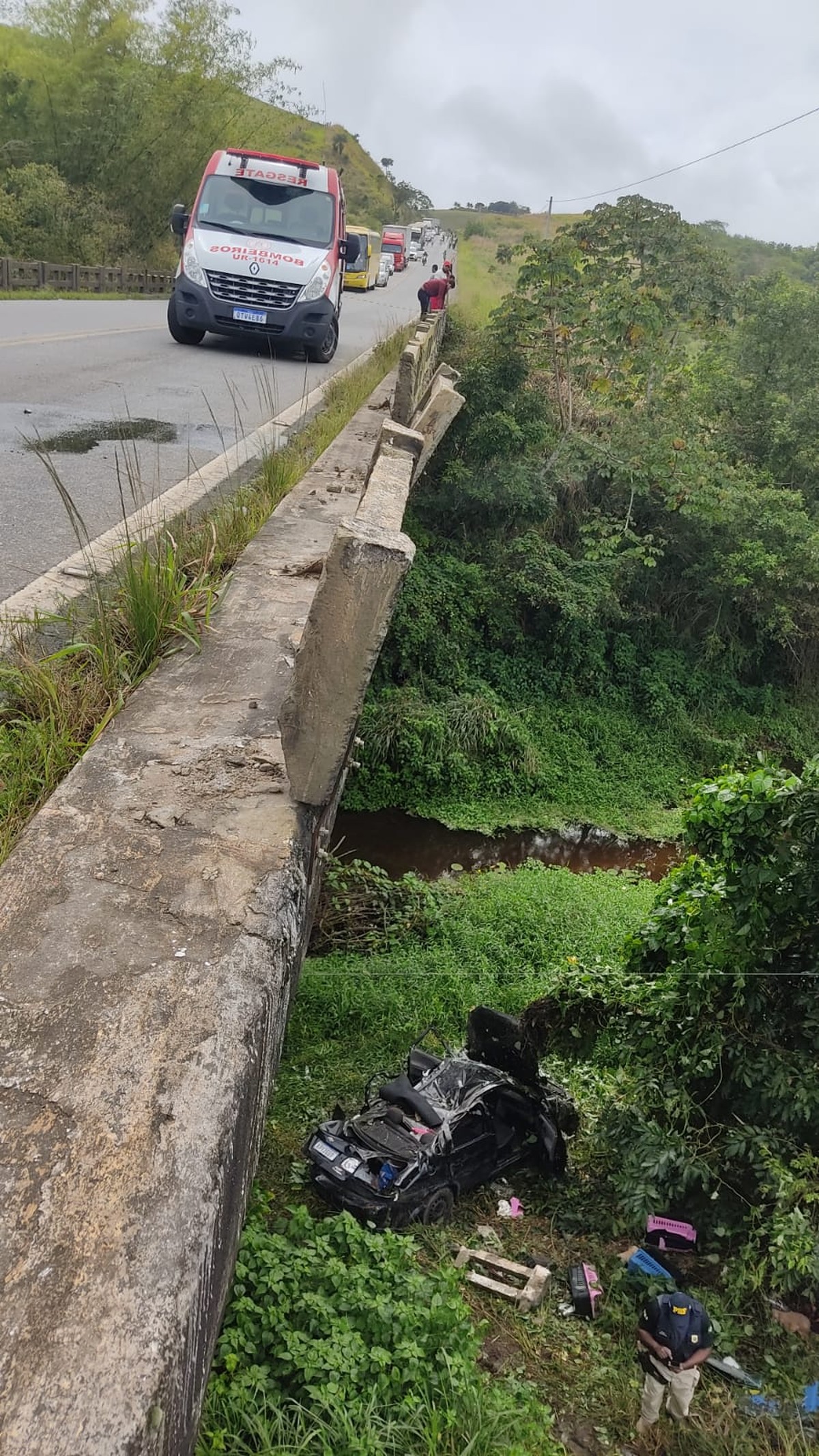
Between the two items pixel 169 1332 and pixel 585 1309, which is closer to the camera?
pixel 169 1332

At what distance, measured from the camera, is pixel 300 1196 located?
4656 mm

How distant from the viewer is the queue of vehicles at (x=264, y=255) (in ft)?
39.3

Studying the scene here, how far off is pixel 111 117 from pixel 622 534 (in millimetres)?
22694

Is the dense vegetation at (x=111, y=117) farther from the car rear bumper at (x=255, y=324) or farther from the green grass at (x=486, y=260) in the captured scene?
the car rear bumper at (x=255, y=324)

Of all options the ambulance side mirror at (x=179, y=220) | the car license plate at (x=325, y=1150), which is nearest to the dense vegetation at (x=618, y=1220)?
the car license plate at (x=325, y=1150)

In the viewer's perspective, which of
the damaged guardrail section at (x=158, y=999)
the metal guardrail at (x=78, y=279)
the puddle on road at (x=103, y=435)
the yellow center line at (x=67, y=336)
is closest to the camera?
the damaged guardrail section at (x=158, y=999)

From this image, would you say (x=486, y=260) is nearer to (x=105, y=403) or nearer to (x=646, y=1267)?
(x=105, y=403)

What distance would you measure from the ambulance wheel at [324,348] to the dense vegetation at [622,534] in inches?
97.7

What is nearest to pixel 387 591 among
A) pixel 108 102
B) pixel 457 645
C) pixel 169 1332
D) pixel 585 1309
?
pixel 169 1332

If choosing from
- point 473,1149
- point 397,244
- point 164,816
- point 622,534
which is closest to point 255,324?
point 622,534

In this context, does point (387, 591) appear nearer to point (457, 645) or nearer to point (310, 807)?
point (310, 807)

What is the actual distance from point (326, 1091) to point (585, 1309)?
2231 millimetres

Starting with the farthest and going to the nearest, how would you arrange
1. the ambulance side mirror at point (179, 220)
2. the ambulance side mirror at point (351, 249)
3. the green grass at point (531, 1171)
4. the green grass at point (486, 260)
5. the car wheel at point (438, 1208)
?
the green grass at point (486, 260)
the ambulance side mirror at point (351, 249)
the ambulance side mirror at point (179, 220)
the car wheel at point (438, 1208)
the green grass at point (531, 1171)

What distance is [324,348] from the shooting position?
1271 cm
